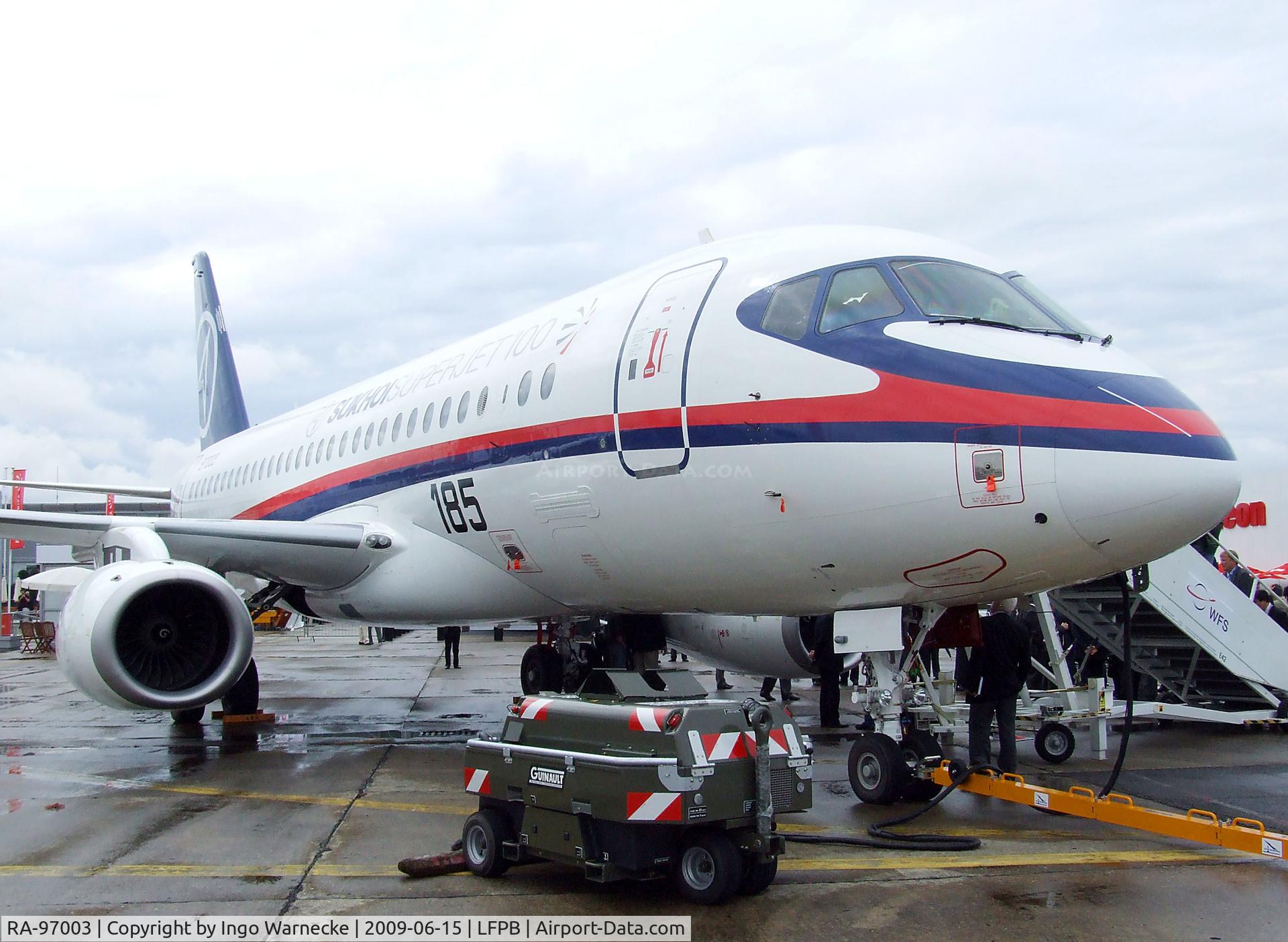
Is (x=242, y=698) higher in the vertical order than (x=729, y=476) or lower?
lower

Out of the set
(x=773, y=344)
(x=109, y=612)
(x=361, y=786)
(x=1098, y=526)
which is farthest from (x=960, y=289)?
(x=109, y=612)

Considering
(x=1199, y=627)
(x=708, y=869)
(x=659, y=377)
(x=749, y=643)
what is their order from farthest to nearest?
1. (x=1199, y=627)
2. (x=749, y=643)
3. (x=659, y=377)
4. (x=708, y=869)

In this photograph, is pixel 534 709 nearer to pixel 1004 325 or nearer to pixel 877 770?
pixel 877 770

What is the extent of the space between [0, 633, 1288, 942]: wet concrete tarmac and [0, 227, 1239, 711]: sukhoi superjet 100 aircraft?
1238mm

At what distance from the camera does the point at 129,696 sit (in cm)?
877

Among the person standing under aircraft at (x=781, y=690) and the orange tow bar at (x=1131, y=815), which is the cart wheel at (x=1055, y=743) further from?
the person standing under aircraft at (x=781, y=690)

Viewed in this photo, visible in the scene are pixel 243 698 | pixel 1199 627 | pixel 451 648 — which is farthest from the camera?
pixel 451 648

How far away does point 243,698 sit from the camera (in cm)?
1295

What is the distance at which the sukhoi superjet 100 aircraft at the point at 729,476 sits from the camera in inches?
226

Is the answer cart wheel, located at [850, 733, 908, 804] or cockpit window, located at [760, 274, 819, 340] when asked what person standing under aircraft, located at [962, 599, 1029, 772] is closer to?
cart wheel, located at [850, 733, 908, 804]

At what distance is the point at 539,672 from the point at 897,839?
734 cm

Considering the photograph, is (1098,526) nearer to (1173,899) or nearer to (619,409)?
(1173,899)

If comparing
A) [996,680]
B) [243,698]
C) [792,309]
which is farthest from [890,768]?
[243,698]

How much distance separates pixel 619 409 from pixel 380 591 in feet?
13.7
